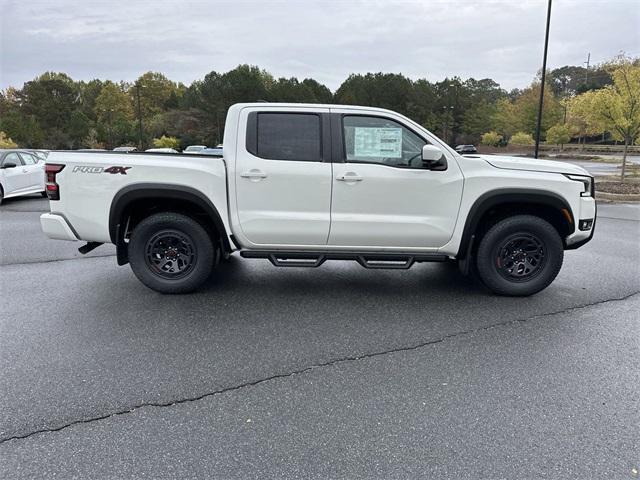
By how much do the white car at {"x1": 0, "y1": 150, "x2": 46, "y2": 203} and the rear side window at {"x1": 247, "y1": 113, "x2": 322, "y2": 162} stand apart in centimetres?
1068

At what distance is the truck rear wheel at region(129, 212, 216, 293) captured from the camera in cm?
475

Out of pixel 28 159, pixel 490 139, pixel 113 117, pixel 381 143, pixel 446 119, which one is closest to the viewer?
pixel 381 143

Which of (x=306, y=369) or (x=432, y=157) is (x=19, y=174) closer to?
(x=432, y=157)

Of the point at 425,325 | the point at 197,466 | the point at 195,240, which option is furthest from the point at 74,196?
the point at 425,325

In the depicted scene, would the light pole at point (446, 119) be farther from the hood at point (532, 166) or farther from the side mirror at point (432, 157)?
the side mirror at point (432, 157)

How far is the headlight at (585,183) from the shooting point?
15.5 feet

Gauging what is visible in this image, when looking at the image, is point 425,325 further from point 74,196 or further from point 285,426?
point 74,196

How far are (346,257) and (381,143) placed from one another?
1247 millimetres

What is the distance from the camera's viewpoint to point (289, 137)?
470 cm

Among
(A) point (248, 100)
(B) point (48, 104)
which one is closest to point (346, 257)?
(A) point (248, 100)

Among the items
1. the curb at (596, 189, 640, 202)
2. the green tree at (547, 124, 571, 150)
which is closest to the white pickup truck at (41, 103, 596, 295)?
the curb at (596, 189, 640, 202)

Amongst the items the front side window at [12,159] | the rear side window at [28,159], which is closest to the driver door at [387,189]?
the front side window at [12,159]

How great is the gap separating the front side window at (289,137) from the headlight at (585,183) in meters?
2.68

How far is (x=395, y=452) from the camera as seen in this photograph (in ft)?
8.09
